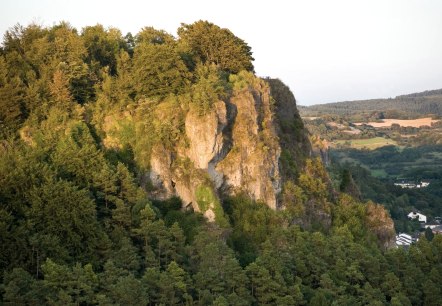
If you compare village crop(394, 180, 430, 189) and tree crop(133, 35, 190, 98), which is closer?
tree crop(133, 35, 190, 98)

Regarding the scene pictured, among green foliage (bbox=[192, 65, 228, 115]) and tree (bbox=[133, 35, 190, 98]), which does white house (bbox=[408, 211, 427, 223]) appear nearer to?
green foliage (bbox=[192, 65, 228, 115])

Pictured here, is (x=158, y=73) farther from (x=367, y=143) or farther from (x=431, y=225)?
(x=367, y=143)

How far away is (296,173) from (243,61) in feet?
35.5

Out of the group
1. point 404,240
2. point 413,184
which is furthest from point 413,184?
point 404,240

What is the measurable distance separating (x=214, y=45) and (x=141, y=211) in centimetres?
2038

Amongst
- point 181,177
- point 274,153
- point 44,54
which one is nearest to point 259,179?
point 274,153

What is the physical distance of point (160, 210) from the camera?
1276 inches

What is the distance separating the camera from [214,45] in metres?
44.6

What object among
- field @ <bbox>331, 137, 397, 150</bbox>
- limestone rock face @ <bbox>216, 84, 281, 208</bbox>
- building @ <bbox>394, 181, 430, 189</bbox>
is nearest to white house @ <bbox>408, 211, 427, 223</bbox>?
building @ <bbox>394, 181, 430, 189</bbox>

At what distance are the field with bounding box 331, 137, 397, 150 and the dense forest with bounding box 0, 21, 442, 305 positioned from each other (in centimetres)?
14040

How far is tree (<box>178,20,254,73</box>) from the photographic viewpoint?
145ft

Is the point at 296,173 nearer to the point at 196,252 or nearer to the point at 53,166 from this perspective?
the point at 196,252

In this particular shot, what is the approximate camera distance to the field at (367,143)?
7072 inches

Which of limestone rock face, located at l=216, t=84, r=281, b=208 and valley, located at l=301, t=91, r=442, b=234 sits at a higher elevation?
limestone rock face, located at l=216, t=84, r=281, b=208
